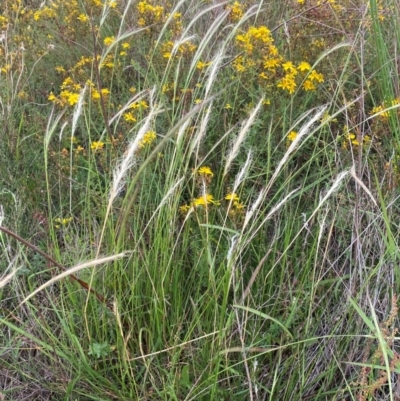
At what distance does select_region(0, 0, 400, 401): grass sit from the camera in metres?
1.23

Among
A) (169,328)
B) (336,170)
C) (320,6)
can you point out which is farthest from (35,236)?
(320,6)

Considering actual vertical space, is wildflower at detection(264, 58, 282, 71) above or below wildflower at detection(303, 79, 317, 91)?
above

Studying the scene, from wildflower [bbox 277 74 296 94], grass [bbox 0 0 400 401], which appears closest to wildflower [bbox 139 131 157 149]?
grass [bbox 0 0 400 401]

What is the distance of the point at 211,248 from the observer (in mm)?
1571

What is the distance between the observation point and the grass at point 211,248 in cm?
123

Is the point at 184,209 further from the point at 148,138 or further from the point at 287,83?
the point at 287,83

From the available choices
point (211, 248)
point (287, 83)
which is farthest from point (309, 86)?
point (211, 248)

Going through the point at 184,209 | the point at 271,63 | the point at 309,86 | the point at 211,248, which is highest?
the point at 271,63

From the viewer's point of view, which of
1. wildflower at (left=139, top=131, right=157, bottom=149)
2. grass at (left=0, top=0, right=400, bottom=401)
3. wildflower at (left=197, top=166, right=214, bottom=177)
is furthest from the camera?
wildflower at (left=139, top=131, right=157, bottom=149)

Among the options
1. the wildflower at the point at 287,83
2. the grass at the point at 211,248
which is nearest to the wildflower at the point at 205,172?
the grass at the point at 211,248

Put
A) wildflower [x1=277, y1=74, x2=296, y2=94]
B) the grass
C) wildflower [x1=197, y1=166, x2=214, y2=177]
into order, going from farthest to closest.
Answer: wildflower [x1=277, y1=74, x2=296, y2=94] < wildflower [x1=197, y1=166, x2=214, y2=177] < the grass

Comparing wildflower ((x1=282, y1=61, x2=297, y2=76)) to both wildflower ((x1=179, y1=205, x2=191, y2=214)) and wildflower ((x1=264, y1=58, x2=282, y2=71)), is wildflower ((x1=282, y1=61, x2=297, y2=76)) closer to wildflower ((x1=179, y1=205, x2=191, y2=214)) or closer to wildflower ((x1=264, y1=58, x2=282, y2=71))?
wildflower ((x1=264, y1=58, x2=282, y2=71))

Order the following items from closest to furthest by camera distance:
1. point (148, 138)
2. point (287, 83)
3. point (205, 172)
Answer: point (205, 172), point (148, 138), point (287, 83)

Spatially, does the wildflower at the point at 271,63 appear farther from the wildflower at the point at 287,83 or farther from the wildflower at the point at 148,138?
the wildflower at the point at 148,138
